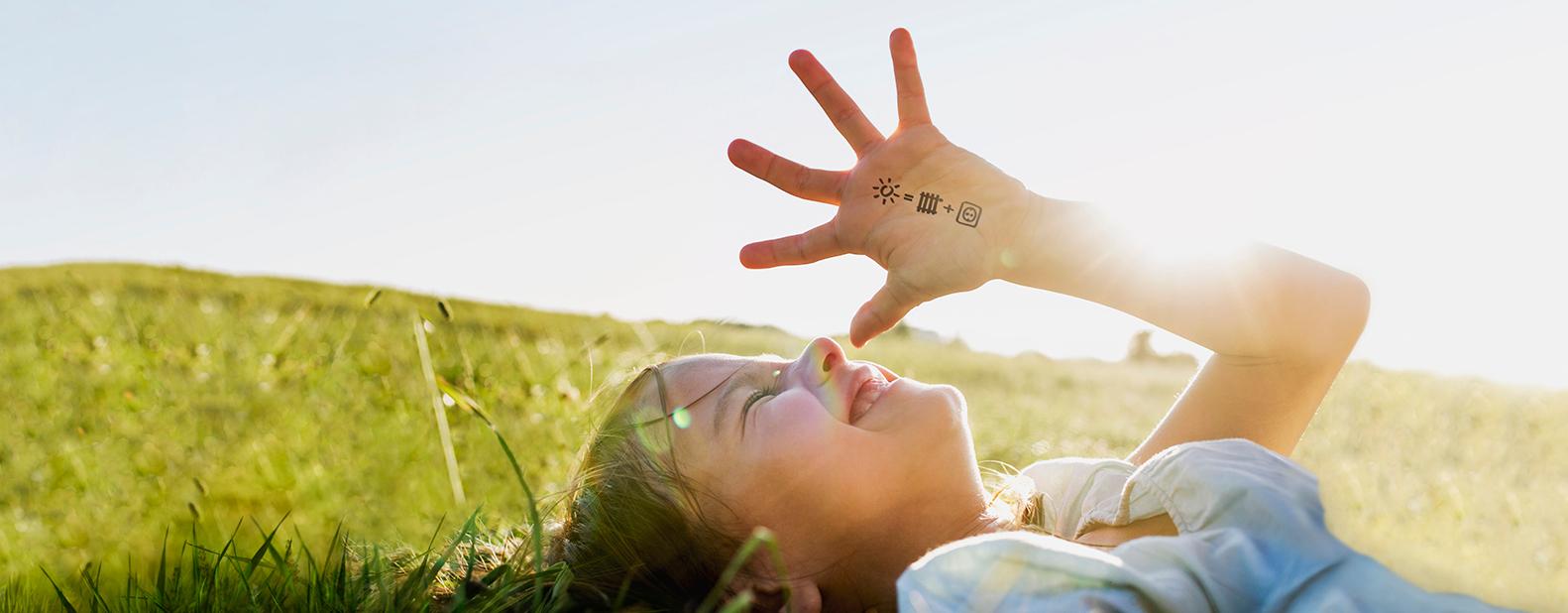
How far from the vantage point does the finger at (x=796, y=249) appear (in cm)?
265

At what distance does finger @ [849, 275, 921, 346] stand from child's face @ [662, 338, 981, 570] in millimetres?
128

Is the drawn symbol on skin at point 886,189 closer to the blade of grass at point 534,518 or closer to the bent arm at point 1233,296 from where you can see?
the bent arm at point 1233,296

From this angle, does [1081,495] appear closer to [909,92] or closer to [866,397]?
[866,397]

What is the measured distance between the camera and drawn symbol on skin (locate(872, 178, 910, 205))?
2518mm

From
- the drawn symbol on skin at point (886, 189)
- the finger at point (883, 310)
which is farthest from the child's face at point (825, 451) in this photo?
the drawn symbol on skin at point (886, 189)

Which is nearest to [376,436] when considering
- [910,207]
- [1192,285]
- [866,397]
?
[866,397]

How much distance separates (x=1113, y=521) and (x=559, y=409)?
324 centimetres

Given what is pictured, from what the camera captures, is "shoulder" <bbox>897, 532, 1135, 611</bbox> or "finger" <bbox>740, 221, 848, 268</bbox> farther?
"finger" <bbox>740, 221, 848, 268</bbox>

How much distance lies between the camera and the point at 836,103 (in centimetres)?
269

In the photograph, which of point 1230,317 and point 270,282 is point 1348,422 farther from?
point 270,282

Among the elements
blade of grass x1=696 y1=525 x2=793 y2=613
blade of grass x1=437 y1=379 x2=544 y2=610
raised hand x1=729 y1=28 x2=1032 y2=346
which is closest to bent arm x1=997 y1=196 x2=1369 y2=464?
raised hand x1=729 y1=28 x2=1032 y2=346

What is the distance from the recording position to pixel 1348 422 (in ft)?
26.1

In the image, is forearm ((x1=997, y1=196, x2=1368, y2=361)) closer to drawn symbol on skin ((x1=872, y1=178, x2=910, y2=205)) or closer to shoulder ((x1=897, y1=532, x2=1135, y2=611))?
drawn symbol on skin ((x1=872, y1=178, x2=910, y2=205))

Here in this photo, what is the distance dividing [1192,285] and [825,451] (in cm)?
109
